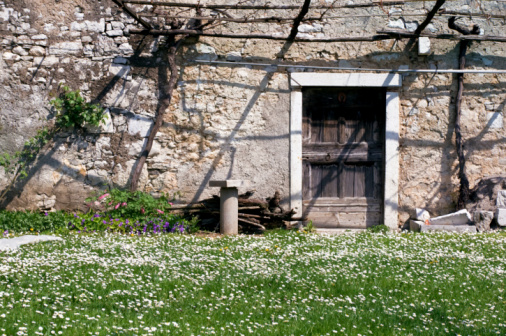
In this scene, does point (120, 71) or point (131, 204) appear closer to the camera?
point (131, 204)

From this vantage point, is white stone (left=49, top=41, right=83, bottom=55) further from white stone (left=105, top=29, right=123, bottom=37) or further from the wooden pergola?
the wooden pergola

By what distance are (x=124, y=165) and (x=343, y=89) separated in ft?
12.7

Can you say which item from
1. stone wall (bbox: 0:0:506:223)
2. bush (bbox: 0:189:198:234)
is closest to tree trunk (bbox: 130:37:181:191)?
stone wall (bbox: 0:0:506:223)

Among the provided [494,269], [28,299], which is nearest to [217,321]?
[28,299]

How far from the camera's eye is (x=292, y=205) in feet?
28.6

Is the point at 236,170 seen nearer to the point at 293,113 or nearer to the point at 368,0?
the point at 293,113

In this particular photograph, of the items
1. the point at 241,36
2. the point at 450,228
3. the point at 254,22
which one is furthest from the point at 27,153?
the point at 450,228

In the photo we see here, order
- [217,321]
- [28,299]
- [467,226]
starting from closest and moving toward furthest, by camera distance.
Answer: [217,321]
[28,299]
[467,226]

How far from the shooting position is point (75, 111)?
8609 mm

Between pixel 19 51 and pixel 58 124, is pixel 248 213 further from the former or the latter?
pixel 19 51

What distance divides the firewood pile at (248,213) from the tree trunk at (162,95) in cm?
84

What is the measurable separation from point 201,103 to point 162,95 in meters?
0.65

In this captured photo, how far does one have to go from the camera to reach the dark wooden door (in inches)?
353

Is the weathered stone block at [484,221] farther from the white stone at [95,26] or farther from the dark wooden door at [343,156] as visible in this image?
the white stone at [95,26]
